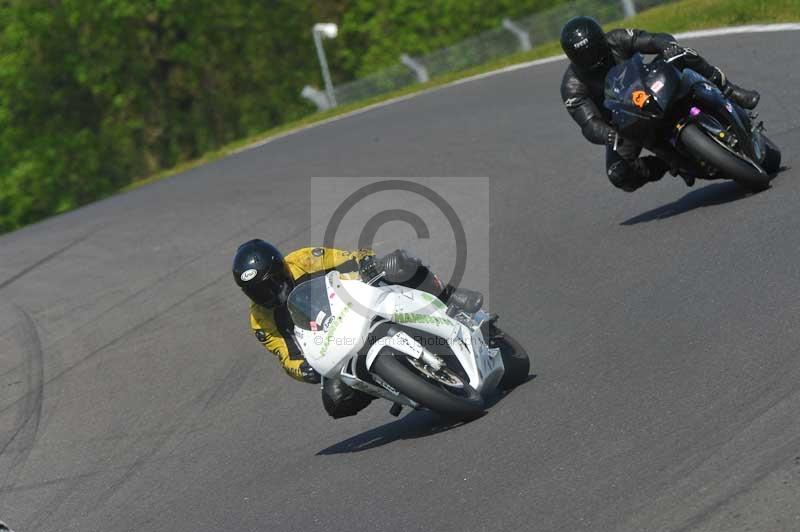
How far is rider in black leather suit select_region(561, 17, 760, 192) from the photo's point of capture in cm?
934

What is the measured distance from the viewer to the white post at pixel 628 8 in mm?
27167

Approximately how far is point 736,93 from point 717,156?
1.98ft

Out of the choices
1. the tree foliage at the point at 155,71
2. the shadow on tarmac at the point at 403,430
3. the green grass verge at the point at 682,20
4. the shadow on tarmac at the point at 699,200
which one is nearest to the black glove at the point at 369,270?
the shadow on tarmac at the point at 403,430

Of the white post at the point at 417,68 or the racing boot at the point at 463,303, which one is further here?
the white post at the point at 417,68

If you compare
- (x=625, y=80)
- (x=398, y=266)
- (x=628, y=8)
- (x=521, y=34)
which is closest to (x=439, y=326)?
(x=398, y=266)

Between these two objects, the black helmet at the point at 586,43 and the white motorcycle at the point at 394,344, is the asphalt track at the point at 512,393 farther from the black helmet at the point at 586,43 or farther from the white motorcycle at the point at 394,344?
the black helmet at the point at 586,43

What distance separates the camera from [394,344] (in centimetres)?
687

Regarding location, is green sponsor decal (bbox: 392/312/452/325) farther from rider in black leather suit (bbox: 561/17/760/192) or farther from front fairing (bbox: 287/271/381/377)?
rider in black leather suit (bbox: 561/17/760/192)

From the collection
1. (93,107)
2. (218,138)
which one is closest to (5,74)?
(93,107)

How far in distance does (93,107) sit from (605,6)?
27.6 meters

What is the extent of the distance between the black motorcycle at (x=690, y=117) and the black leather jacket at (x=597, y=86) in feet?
1.13

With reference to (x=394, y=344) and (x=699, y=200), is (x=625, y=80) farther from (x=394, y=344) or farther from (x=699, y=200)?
(x=394, y=344)

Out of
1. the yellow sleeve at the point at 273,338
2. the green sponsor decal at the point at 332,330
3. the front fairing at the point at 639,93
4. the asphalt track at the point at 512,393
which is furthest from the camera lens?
the front fairing at the point at 639,93

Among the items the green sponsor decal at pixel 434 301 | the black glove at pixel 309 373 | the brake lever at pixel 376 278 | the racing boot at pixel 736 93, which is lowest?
the black glove at pixel 309 373
